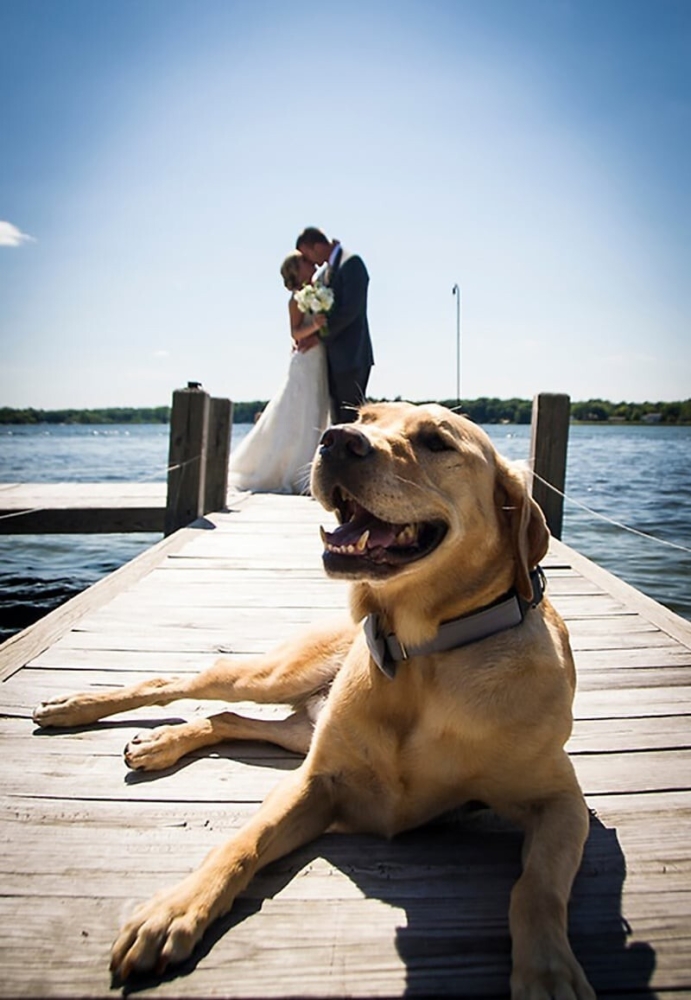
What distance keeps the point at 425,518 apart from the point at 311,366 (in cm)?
768

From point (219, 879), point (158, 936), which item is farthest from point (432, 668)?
point (158, 936)

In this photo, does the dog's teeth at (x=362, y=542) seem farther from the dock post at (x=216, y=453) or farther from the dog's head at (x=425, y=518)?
the dock post at (x=216, y=453)

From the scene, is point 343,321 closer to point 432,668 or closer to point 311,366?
point 311,366

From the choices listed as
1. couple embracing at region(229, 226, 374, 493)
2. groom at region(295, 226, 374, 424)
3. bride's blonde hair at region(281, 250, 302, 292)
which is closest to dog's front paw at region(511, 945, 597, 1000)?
groom at region(295, 226, 374, 424)

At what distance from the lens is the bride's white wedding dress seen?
9297 mm

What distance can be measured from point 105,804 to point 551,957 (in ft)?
4.02

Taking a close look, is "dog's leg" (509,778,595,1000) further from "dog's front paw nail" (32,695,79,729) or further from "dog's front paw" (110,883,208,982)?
"dog's front paw nail" (32,695,79,729)

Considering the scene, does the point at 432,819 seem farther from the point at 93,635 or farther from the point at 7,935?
the point at 93,635

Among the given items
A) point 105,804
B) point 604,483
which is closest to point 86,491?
point 105,804

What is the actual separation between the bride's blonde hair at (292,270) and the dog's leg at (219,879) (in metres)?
7.94

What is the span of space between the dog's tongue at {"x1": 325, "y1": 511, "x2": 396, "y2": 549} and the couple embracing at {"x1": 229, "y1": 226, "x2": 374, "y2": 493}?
6559 mm

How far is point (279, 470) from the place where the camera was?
9.60m

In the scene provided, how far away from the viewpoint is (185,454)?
20.6 feet

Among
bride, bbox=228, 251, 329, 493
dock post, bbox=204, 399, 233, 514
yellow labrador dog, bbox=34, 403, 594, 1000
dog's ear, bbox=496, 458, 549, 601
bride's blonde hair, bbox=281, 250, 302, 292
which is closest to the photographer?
yellow labrador dog, bbox=34, 403, 594, 1000
